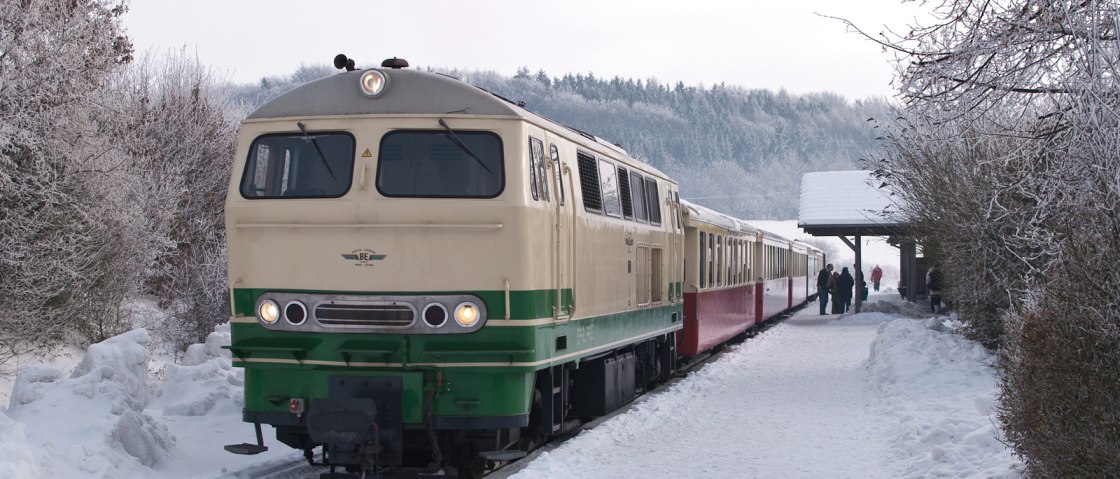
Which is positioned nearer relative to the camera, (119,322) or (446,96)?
(446,96)

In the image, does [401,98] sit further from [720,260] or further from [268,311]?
[720,260]

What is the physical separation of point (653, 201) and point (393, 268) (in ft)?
18.7

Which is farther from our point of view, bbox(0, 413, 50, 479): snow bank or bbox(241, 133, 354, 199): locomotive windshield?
bbox(241, 133, 354, 199): locomotive windshield

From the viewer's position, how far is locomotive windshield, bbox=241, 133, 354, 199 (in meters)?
8.26

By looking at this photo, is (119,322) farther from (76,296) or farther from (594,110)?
(594,110)

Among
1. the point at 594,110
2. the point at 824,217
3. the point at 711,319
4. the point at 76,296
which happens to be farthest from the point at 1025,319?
the point at 594,110

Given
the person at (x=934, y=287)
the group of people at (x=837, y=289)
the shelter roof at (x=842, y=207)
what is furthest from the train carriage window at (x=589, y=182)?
the group of people at (x=837, y=289)

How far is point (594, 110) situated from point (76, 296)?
157 metres

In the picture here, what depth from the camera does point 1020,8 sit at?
300 inches

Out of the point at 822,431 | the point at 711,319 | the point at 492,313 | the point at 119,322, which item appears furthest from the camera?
the point at 119,322

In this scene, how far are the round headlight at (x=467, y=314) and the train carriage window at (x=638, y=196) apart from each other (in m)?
4.34

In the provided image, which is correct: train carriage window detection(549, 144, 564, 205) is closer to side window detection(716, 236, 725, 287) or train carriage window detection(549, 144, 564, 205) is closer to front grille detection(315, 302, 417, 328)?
front grille detection(315, 302, 417, 328)

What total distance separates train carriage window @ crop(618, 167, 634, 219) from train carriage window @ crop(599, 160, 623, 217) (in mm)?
147

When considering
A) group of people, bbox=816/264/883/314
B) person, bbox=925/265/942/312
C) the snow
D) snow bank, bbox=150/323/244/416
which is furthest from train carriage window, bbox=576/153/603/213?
group of people, bbox=816/264/883/314
